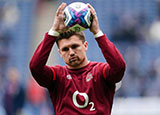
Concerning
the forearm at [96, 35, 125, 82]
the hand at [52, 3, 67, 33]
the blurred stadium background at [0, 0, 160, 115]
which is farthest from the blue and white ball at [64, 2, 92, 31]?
the blurred stadium background at [0, 0, 160, 115]

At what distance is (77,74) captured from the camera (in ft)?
13.4

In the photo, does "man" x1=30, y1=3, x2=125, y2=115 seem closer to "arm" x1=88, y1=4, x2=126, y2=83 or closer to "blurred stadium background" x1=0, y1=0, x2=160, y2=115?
"arm" x1=88, y1=4, x2=126, y2=83

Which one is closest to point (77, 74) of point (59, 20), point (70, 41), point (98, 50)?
point (70, 41)

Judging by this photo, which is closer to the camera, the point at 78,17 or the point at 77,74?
the point at 78,17

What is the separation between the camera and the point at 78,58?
399 cm

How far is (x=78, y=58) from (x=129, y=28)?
875cm

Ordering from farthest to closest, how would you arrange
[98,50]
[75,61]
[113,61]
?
[98,50]
[75,61]
[113,61]

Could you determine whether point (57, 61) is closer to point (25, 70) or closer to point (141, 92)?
point (25, 70)

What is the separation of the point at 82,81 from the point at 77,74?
0.41 ft

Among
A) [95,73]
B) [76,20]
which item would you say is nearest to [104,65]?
[95,73]

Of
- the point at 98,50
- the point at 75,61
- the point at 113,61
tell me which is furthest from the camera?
the point at 98,50

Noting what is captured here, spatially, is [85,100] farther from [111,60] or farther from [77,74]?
[111,60]

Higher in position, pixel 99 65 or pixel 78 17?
pixel 78 17

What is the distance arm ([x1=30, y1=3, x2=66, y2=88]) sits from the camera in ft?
12.6
